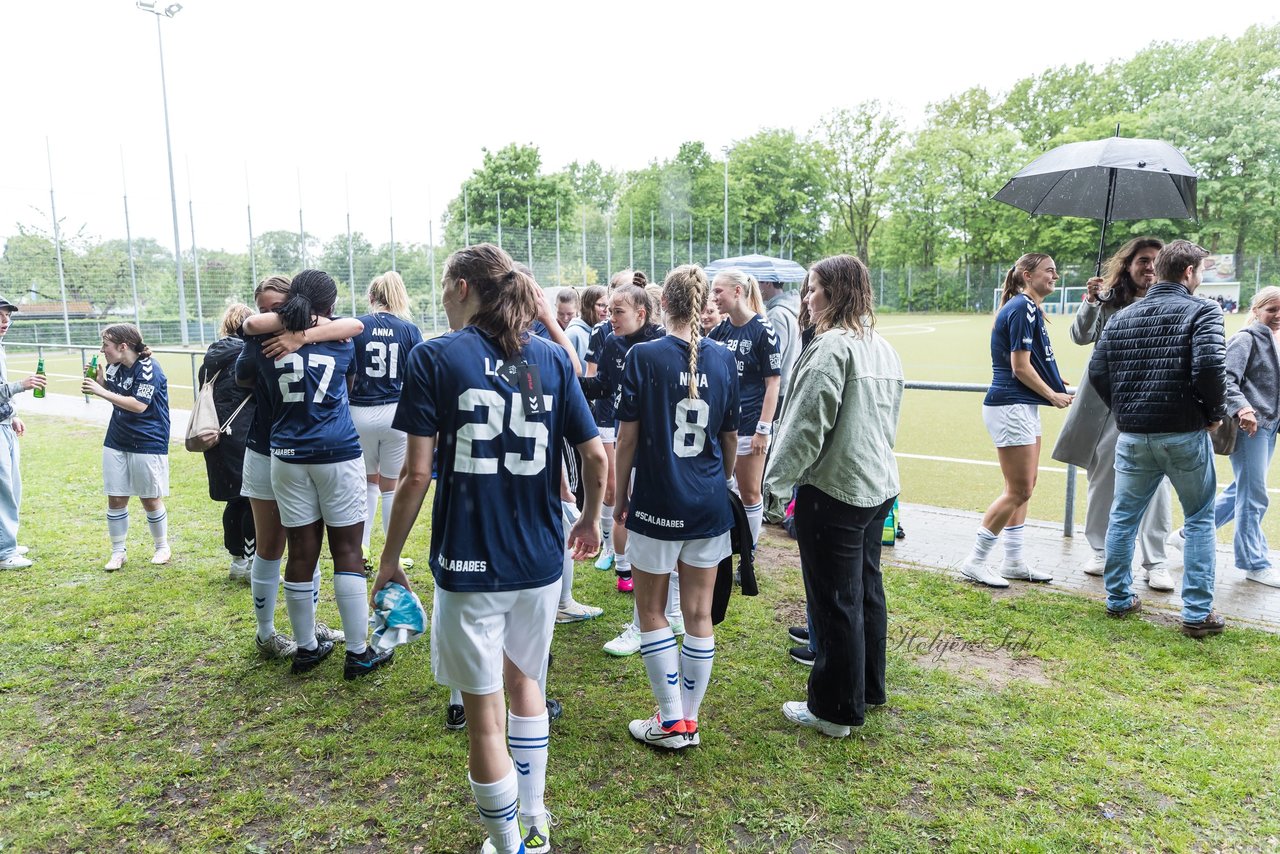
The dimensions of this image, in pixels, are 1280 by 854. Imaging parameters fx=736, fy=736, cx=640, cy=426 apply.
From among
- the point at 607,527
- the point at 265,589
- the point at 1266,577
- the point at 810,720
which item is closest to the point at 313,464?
the point at 265,589

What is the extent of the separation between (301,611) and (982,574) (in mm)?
4412

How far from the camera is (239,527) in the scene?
16.6 ft

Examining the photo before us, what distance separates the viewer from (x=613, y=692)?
3.81m

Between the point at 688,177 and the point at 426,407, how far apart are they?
67.3 m

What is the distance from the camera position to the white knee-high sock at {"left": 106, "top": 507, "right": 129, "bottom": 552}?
5.63 m

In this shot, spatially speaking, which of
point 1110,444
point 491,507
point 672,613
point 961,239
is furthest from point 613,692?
point 961,239

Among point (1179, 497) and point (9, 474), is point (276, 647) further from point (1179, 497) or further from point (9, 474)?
point (1179, 497)

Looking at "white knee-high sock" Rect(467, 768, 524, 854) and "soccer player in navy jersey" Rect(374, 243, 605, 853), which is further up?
"soccer player in navy jersey" Rect(374, 243, 605, 853)

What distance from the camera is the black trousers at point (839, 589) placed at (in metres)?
3.26

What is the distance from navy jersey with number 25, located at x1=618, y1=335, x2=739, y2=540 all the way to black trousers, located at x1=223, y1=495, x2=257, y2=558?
10.2ft

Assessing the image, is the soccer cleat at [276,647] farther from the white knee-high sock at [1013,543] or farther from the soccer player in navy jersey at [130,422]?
the white knee-high sock at [1013,543]

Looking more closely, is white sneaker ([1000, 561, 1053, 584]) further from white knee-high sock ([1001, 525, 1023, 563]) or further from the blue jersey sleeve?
the blue jersey sleeve

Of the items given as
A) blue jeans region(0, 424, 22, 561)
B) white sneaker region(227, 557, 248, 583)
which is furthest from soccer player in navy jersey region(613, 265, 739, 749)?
blue jeans region(0, 424, 22, 561)

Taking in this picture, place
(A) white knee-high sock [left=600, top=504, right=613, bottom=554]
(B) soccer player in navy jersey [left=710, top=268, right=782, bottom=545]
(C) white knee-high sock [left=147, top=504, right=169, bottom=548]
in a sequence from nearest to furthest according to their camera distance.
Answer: (B) soccer player in navy jersey [left=710, top=268, right=782, bottom=545]
(A) white knee-high sock [left=600, top=504, right=613, bottom=554]
(C) white knee-high sock [left=147, top=504, right=169, bottom=548]
